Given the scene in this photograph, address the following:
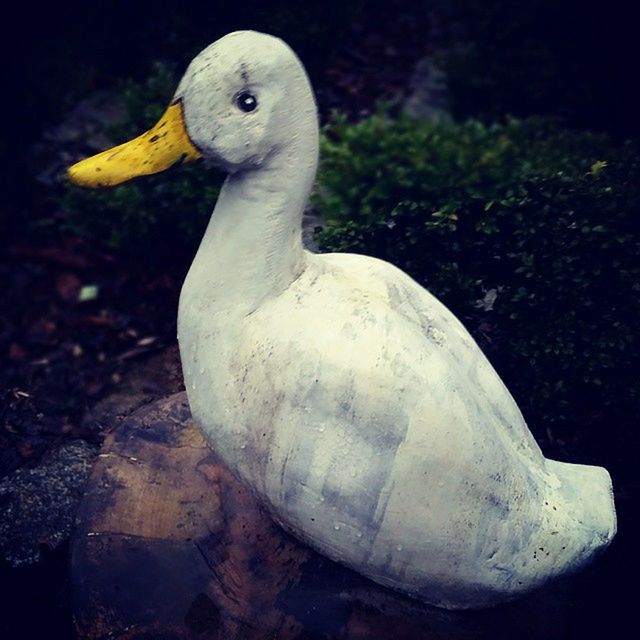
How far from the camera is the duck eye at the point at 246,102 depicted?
67.1 inches

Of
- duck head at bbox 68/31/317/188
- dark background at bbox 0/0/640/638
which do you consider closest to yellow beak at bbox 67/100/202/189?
duck head at bbox 68/31/317/188

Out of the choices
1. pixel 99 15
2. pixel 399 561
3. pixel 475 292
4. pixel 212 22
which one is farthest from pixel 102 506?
pixel 99 15

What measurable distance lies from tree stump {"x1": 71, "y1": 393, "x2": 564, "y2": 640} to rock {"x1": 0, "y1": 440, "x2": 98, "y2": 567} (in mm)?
475

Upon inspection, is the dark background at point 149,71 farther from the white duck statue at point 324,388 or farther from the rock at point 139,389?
the white duck statue at point 324,388

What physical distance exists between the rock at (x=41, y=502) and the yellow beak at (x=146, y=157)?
141cm

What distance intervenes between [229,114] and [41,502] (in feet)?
6.45

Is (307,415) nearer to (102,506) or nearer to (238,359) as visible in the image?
(238,359)

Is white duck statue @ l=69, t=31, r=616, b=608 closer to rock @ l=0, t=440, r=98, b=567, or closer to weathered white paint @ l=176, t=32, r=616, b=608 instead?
weathered white paint @ l=176, t=32, r=616, b=608

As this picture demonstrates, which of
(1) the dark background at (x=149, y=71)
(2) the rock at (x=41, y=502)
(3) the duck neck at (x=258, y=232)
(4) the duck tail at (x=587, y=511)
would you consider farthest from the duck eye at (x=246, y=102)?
(1) the dark background at (x=149, y=71)

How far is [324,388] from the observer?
5.90ft

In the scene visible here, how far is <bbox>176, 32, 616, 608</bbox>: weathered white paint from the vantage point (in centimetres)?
176

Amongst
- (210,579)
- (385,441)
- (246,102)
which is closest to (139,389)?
(210,579)

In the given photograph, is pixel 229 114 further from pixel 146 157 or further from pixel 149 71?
pixel 149 71

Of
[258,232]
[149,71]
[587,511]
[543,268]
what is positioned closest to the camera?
[258,232]
